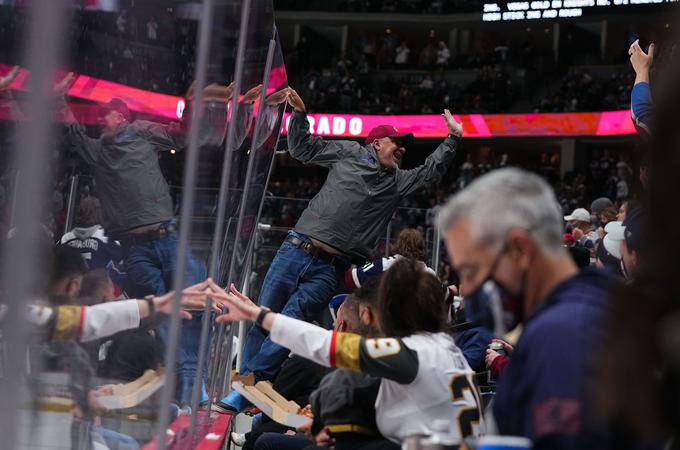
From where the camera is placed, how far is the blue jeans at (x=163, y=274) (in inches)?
69.2

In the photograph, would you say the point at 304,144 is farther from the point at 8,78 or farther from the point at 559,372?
the point at 8,78

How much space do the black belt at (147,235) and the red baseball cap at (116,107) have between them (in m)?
0.20

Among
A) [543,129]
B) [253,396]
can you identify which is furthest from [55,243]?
[543,129]

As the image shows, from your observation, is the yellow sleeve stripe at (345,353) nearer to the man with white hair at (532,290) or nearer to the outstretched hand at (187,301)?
the outstretched hand at (187,301)

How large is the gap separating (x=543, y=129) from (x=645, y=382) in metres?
22.7

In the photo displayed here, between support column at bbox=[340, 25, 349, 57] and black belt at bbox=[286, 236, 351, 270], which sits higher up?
support column at bbox=[340, 25, 349, 57]

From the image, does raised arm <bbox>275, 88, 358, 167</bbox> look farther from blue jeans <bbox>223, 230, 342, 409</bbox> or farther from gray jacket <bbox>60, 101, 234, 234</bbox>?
gray jacket <bbox>60, 101, 234, 234</bbox>

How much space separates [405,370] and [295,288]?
7.19ft

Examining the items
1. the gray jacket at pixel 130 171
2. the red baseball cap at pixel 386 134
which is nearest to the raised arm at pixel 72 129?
the gray jacket at pixel 130 171

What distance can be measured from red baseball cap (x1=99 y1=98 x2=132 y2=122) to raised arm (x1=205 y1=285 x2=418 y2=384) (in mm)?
695

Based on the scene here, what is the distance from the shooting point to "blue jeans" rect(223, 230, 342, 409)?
14.3 feet

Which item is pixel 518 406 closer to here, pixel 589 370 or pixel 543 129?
pixel 589 370

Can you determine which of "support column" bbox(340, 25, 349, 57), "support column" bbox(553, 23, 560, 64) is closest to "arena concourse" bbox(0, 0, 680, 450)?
"support column" bbox(553, 23, 560, 64)

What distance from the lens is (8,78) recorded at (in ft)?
3.67
